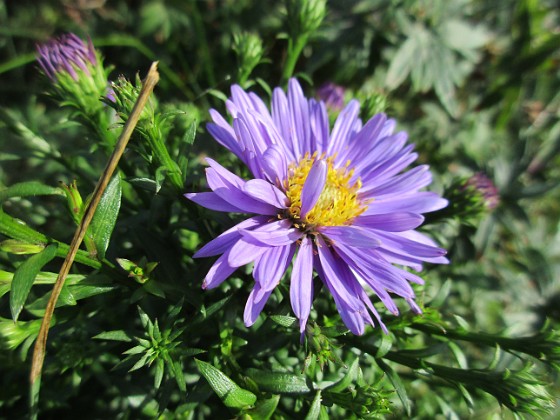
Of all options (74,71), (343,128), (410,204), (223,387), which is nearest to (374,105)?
(343,128)

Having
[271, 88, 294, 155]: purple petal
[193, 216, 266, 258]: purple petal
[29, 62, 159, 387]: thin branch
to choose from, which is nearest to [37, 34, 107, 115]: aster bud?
[29, 62, 159, 387]: thin branch

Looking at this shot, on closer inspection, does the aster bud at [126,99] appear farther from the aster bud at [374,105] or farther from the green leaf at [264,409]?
the aster bud at [374,105]

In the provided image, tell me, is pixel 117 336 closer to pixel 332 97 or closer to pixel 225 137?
pixel 225 137

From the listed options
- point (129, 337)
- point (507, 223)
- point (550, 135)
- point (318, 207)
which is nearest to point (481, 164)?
point (507, 223)

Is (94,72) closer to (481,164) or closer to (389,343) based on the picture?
(389,343)

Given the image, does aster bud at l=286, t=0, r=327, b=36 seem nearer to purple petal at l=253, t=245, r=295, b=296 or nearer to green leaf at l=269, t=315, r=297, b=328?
purple petal at l=253, t=245, r=295, b=296
